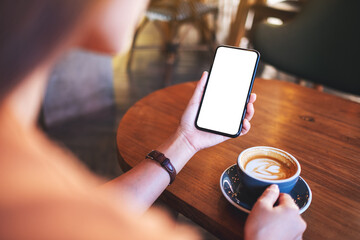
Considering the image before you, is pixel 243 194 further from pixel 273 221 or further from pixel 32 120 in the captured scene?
pixel 32 120

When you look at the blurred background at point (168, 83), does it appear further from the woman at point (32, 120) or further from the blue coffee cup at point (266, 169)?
the woman at point (32, 120)

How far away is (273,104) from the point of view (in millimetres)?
926

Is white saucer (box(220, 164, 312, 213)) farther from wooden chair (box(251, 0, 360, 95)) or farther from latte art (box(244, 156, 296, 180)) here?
wooden chair (box(251, 0, 360, 95))

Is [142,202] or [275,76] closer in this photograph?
[142,202]

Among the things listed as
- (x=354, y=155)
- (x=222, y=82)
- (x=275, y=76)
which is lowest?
(x=275, y=76)

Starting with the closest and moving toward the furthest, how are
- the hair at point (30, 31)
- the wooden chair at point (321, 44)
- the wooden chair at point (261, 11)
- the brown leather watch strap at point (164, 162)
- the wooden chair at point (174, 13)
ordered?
the hair at point (30, 31)
the brown leather watch strap at point (164, 162)
the wooden chair at point (321, 44)
the wooden chair at point (261, 11)
the wooden chair at point (174, 13)

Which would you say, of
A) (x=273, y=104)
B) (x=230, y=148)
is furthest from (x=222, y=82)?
(x=273, y=104)

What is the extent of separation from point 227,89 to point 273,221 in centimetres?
35

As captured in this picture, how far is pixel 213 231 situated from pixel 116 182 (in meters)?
0.21

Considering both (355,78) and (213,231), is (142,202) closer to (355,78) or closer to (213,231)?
(213,231)

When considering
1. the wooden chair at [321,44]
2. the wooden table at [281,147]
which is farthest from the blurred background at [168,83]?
the wooden table at [281,147]

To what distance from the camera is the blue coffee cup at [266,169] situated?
494 mm

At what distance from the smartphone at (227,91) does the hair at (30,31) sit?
486mm

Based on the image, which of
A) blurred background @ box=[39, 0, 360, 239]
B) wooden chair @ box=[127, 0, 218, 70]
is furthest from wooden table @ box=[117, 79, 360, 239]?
wooden chair @ box=[127, 0, 218, 70]
